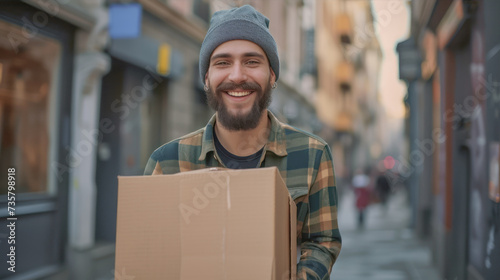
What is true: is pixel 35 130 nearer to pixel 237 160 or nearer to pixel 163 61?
pixel 163 61

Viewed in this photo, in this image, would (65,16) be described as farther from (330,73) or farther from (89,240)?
(330,73)

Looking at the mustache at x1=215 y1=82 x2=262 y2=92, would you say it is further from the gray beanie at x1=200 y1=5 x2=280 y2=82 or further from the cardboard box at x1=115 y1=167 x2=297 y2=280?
the cardboard box at x1=115 y1=167 x2=297 y2=280

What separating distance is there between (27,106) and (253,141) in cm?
518

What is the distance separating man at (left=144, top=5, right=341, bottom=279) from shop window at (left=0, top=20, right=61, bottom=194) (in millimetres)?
4566

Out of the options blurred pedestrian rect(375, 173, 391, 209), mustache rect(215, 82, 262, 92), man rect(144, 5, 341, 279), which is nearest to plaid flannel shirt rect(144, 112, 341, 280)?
man rect(144, 5, 341, 279)

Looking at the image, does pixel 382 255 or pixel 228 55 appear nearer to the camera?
pixel 228 55


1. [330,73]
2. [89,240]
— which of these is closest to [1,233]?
[89,240]

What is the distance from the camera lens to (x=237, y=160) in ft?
6.89

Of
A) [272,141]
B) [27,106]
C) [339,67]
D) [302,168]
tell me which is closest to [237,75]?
[272,141]

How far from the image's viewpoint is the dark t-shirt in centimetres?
208

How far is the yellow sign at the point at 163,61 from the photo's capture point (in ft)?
30.0

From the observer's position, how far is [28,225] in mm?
6363

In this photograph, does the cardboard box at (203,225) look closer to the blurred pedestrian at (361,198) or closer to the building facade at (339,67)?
the blurred pedestrian at (361,198)

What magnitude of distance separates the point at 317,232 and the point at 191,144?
2.05 ft
